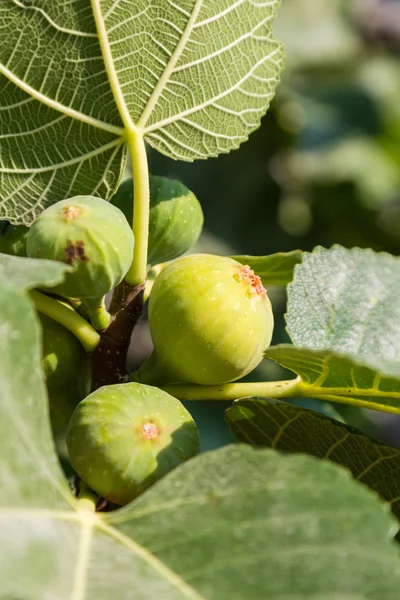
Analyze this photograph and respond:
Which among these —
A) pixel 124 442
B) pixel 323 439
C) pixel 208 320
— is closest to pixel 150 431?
pixel 124 442

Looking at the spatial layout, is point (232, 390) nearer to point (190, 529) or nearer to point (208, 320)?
point (208, 320)

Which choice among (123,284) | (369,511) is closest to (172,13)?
(123,284)

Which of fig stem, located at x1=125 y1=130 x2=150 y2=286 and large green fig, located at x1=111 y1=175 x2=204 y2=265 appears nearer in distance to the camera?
fig stem, located at x1=125 y1=130 x2=150 y2=286

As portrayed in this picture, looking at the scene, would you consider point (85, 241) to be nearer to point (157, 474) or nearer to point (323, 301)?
point (157, 474)

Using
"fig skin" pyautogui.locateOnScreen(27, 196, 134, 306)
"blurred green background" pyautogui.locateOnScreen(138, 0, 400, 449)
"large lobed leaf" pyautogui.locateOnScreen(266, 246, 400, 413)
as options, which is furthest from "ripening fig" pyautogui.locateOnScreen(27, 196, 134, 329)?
"blurred green background" pyautogui.locateOnScreen(138, 0, 400, 449)

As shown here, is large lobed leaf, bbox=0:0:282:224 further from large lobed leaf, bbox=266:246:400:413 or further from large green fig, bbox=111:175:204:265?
large lobed leaf, bbox=266:246:400:413

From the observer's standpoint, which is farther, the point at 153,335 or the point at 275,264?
the point at 275,264
